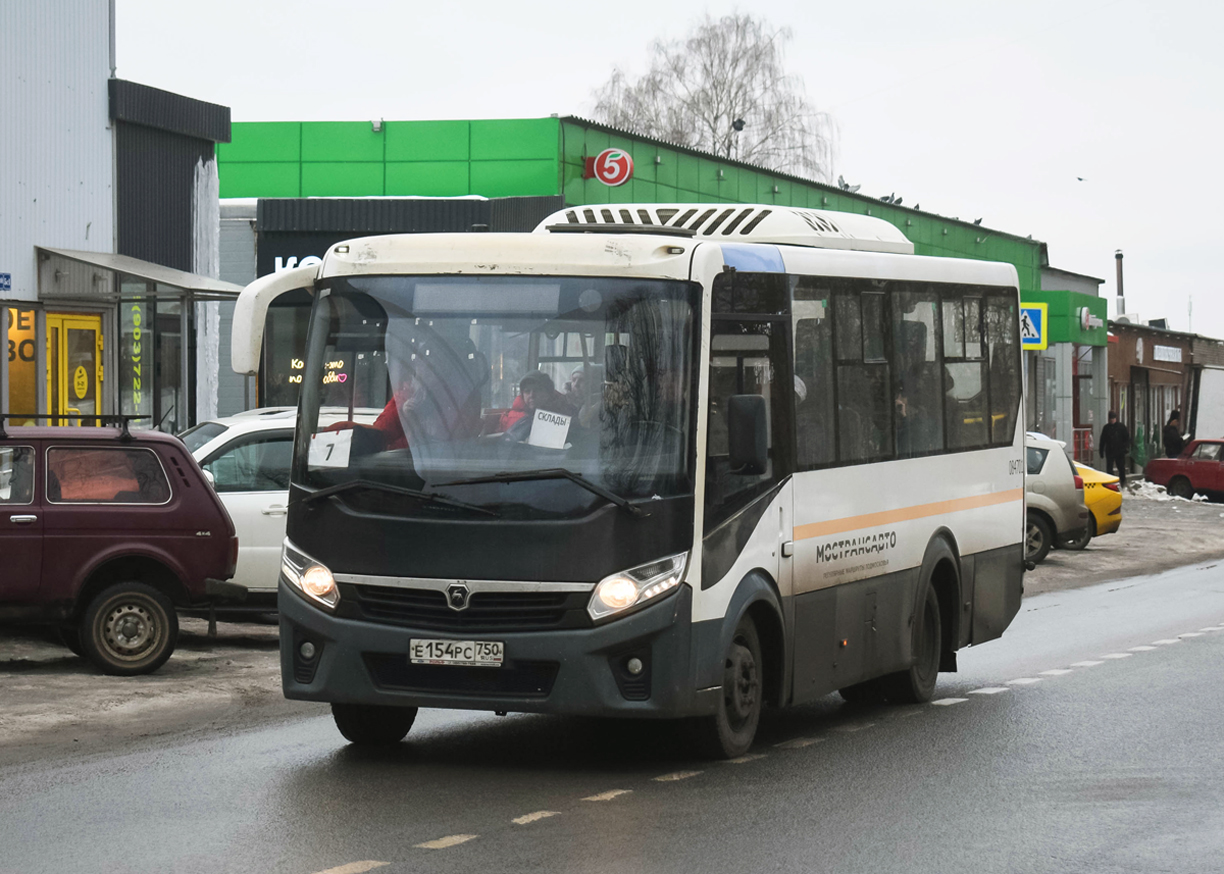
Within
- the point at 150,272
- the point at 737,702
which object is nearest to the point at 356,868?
the point at 737,702

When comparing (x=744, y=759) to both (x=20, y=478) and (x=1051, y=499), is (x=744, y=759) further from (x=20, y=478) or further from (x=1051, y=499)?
(x=1051, y=499)

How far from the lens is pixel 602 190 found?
3884cm

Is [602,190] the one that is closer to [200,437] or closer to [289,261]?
[289,261]

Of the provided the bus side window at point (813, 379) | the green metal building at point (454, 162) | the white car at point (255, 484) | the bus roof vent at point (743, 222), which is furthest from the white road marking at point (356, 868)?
the green metal building at point (454, 162)

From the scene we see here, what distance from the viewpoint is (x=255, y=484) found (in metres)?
15.8

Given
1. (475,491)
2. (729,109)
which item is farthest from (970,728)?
(729,109)

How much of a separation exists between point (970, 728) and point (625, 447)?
10.9ft

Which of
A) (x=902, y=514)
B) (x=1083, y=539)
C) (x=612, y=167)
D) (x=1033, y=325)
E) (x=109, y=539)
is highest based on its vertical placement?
(x=612, y=167)

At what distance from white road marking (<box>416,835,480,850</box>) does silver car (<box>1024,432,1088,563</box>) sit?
1899cm

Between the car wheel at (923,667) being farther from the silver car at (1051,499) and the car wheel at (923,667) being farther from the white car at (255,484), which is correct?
the silver car at (1051,499)

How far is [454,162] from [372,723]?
30424 millimetres

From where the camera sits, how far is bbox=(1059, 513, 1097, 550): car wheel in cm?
2608

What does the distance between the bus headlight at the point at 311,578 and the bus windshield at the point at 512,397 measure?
0.35 metres

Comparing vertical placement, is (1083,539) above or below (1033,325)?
below
